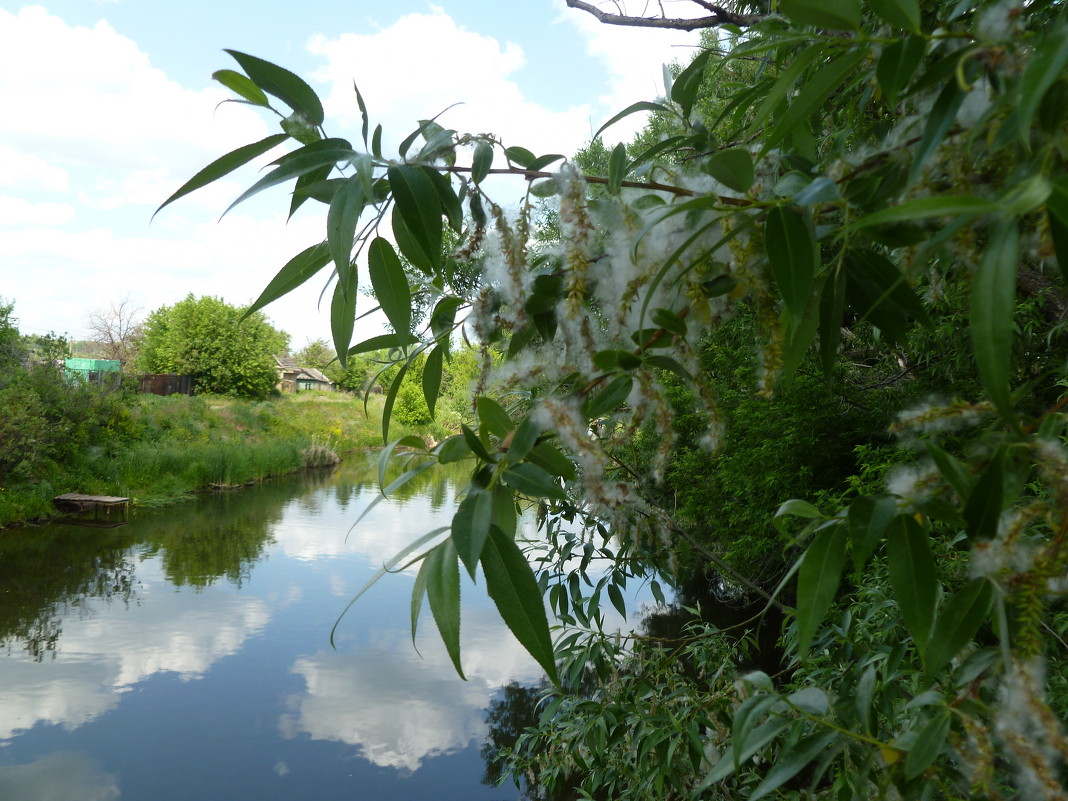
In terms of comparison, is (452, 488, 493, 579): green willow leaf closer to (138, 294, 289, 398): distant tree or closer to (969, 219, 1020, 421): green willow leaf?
(969, 219, 1020, 421): green willow leaf

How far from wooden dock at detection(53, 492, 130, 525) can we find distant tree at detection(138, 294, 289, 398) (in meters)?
7.47

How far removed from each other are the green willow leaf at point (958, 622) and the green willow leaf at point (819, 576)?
6 cm

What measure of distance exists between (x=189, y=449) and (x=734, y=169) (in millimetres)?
12419

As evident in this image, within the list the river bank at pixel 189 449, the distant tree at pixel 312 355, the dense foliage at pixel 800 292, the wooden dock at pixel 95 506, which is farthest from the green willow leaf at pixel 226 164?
the distant tree at pixel 312 355

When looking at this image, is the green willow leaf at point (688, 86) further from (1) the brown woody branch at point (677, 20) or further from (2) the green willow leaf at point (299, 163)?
(1) the brown woody branch at point (677, 20)

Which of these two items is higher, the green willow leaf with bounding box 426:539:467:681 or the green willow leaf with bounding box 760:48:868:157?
the green willow leaf with bounding box 760:48:868:157

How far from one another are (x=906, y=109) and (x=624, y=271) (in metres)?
0.39

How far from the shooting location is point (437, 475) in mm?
13570

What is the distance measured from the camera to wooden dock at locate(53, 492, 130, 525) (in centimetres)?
858

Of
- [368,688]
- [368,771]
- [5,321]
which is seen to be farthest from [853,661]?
[5,321]

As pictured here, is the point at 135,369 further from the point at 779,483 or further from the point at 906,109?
the point at 906,109

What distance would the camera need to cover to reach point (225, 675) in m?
5.41

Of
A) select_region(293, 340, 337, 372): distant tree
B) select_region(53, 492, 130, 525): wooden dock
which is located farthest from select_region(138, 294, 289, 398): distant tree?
select_region(293, 340, 337, 372): distant tree

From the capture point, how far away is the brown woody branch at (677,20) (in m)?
1.46
